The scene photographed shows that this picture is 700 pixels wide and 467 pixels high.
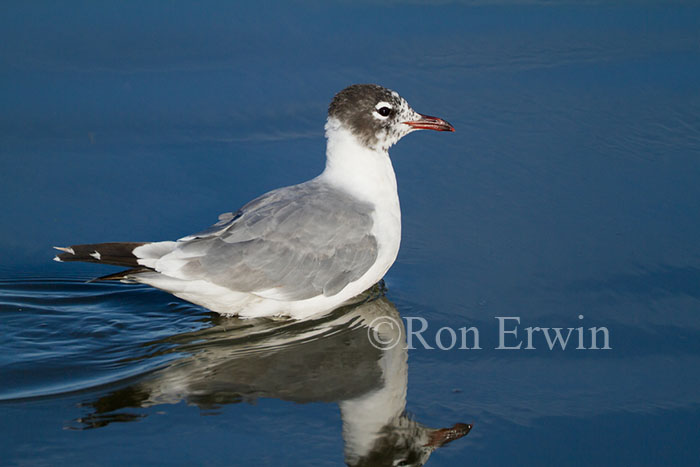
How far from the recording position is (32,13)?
336 inches

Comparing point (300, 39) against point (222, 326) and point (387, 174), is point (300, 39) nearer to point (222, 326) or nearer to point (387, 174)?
point (387, 174)

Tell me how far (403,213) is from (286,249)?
1360 millimetres

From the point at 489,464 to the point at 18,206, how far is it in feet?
13.4

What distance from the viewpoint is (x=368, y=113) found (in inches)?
237

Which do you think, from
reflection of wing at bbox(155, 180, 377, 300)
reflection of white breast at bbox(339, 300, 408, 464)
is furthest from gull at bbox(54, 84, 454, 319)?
reflection of white breast at bbox(339, 300, 408, 464)

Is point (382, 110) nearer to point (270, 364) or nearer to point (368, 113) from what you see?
point (368, 113)

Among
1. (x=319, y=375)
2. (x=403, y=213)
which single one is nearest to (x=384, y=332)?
A: (x=319, y=375)

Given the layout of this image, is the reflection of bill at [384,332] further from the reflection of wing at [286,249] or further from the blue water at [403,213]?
the reflection of wing at [286,249]

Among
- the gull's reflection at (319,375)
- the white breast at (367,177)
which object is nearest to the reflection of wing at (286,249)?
the white breast at (367,177)

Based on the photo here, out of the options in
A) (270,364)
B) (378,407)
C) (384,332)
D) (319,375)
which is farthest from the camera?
(384,332)

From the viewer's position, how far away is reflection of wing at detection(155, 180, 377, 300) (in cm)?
539

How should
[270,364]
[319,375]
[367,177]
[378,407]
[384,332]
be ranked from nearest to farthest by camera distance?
[378,407]
[319,375]
[270,364]
[384,332]
[367,177]

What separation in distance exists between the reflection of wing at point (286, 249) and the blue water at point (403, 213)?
0.30 metres

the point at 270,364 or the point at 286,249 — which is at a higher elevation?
the point at 286,249
